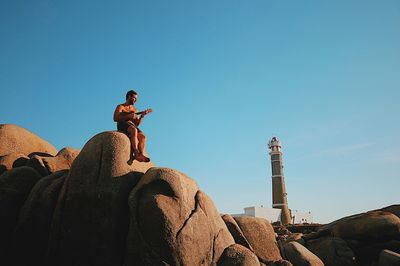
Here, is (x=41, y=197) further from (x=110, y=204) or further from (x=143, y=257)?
(x=143, y=257)

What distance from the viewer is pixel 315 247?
46.8ft

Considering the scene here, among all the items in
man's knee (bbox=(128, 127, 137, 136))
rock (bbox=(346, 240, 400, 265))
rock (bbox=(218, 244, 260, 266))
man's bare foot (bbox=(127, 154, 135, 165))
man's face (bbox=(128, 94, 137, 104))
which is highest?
man's face (bbox=(128, 94, 137, 104))

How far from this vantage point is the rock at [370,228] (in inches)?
561

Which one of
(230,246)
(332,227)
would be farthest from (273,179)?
(230,246)

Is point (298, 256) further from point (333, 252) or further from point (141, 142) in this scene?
point (141, 142)

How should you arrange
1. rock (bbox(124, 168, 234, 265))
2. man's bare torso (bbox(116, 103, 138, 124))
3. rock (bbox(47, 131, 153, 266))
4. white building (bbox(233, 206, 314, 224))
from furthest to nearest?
white building (bbox(233, 206, 314, 224)), man's bare torso (bbox(116, 103, 138, 124)), rock (bbox(47, 131, 153, 266)), rock (bbox(124, 168, 234, 265))

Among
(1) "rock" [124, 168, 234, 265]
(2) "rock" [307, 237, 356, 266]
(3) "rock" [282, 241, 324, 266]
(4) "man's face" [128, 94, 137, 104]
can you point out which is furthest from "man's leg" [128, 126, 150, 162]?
(2) "rock" [307, 237, 356, 266]

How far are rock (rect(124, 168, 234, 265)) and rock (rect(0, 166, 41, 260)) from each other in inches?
131

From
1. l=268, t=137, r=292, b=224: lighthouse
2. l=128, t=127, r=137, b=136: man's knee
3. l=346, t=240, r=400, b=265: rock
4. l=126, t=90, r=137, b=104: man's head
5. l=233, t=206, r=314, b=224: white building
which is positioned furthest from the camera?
l=268, t=137, r=292, b=224: lighthouse

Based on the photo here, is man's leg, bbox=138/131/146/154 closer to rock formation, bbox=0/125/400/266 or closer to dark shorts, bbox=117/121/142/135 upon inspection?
dark shorts, bbox=117/121/142/135

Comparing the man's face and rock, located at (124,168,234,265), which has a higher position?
the man's face

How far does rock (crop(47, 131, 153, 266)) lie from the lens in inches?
307

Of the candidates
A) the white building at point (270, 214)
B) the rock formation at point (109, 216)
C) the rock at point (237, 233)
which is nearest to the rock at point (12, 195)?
the rock formation at point (109, 216)

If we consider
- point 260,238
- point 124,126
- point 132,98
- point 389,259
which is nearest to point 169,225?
point 124,126
